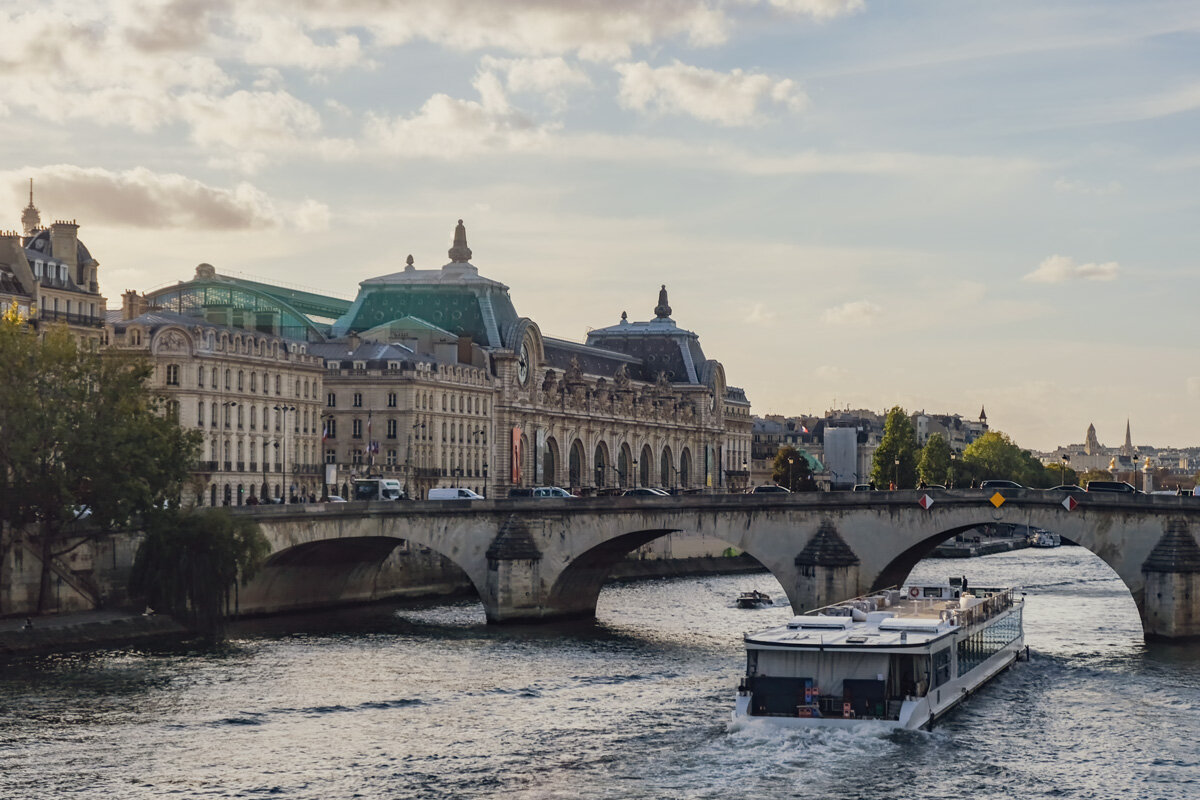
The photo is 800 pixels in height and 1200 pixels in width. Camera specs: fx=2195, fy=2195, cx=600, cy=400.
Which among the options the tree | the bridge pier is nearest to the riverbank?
the tree

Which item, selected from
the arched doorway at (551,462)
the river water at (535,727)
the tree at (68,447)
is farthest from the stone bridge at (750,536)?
the arched doorway at (551,462)

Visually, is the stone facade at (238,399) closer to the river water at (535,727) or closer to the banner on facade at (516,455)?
the banner on facade at (516,455)

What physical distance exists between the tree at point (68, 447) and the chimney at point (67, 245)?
3560cm

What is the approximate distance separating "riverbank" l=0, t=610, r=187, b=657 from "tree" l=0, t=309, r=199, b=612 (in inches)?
125

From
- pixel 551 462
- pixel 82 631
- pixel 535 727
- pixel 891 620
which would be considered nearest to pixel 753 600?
pixel 82 631

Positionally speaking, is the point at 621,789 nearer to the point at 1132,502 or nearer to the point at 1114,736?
the point at 1114,736

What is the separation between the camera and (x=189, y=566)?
10212 cm

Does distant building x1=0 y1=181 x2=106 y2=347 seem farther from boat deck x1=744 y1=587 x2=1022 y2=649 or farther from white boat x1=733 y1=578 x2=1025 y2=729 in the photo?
white boat x1=733 y1=578 x2=1025 y2=729

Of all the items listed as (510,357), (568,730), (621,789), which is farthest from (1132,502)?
(510,357)

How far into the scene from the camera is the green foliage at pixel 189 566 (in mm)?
101688

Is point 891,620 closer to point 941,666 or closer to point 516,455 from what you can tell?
point 941,666

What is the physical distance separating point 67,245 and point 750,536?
53419 millimetres

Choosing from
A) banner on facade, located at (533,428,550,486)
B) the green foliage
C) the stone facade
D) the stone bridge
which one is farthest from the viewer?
banner on facade, located at (533,428,550,486)

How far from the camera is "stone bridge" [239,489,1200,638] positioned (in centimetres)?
9881
